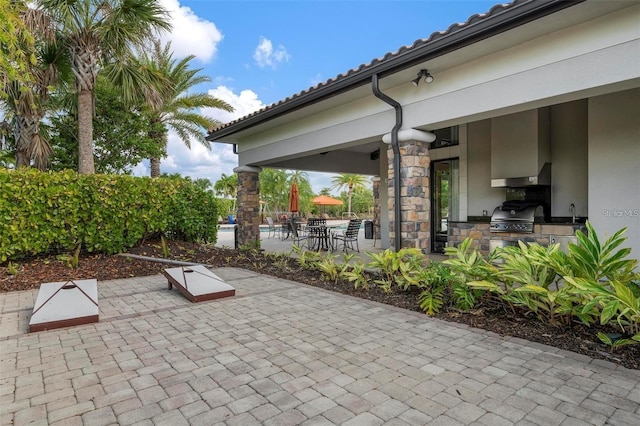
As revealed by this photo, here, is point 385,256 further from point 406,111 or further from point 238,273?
point 238,273

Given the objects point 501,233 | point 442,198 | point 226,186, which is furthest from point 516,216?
point 226,186

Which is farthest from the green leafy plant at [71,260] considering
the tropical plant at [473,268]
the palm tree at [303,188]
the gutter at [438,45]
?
the palm tree at [303,188]

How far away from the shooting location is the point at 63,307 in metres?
4.02

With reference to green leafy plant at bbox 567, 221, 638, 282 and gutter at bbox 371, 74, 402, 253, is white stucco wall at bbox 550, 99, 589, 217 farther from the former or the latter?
green leafy plant at bbox 567, 221, 638, 282

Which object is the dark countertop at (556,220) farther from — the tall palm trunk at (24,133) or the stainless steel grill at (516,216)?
the tall palm trunk at (24,133)

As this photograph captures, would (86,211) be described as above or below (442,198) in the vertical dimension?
below

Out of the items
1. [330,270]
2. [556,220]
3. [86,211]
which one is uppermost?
[86,211]

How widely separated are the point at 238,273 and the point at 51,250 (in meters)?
3.74

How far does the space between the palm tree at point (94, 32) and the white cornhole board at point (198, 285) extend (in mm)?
5157

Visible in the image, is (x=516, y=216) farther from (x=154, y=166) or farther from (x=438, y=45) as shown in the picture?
(x=154, y=166)

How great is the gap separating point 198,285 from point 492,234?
5.41 m

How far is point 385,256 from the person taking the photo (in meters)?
5.34

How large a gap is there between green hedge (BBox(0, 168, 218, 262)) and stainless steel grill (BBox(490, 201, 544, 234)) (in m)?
6.89

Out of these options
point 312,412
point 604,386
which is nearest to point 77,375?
point 312,412
